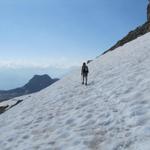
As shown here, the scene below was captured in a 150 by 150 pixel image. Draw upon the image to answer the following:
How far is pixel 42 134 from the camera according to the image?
48.8 feet

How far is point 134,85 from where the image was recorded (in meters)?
18.5

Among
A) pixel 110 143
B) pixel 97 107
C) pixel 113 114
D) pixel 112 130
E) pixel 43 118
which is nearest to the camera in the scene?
pixel 110 143

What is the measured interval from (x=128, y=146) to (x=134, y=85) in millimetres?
7936

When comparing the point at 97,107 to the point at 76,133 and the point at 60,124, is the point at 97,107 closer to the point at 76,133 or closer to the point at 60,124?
the point at 60,124

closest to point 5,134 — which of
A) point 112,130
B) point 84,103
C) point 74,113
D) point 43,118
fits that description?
point 43,118

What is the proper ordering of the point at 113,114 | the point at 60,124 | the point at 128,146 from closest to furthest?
the point at 128,146 < the point at 113,114 < the point at 60,124

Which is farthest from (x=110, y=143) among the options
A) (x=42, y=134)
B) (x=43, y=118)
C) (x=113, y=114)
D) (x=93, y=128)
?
(x=43, y=118)

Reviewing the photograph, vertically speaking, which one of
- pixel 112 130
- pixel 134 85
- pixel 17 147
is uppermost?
pixel 134 85

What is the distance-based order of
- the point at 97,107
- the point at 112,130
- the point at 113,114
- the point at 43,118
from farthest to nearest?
the point at 43,118 → the point at 97,107 → the point at 113,114 → the point at 112,130

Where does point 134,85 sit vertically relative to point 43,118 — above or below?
above

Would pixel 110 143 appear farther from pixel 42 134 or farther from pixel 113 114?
pixel 42 134

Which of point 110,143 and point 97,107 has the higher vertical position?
point 97,107

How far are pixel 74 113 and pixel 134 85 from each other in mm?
4176

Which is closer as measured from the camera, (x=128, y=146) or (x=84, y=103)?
(x=128, y=146)
